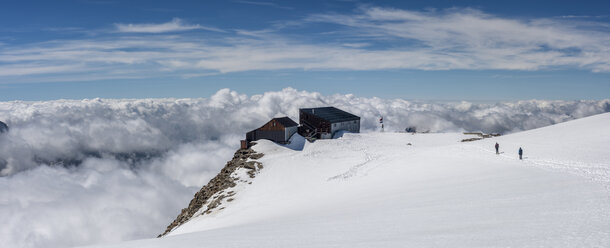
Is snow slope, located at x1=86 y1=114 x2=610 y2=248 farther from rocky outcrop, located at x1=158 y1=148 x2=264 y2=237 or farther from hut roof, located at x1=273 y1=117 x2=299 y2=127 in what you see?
hut roof, located at x1=273 y1=117 x2=299 y2=127

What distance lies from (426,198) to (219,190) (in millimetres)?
32985

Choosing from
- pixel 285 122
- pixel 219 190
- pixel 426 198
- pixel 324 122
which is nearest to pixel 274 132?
pixel 285 122

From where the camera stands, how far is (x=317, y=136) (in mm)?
66438

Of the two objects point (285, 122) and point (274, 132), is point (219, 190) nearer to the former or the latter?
point (274, 132)

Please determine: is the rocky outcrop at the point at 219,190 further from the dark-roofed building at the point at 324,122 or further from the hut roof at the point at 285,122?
the dark-roofed building at the point at 324,122

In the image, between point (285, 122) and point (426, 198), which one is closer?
point (426, 198)

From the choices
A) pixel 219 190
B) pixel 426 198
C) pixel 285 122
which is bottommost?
pixel 219 190

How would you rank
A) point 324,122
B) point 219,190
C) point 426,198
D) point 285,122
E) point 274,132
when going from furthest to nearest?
point 324,122, point 285,122, point 274,132, point 219,190, point 426,198

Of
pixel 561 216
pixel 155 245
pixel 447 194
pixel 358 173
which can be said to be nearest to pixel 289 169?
pixel 358 173

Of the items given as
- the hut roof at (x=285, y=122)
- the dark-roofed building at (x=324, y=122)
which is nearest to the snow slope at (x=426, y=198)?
the hut roof at (x=285, y=122)

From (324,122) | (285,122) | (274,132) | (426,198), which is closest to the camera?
(426,198)

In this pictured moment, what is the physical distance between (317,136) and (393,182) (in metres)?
36.0

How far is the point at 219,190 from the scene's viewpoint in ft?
152

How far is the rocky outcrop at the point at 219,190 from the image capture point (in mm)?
42537
